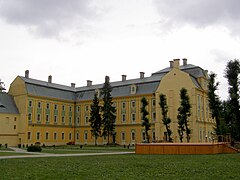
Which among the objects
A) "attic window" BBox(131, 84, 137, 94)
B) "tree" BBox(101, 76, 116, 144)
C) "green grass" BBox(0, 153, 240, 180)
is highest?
"attic window" BBox(131, 84, 137, 94)

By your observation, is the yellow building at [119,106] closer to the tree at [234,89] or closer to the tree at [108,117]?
A: the tree at [108,117]

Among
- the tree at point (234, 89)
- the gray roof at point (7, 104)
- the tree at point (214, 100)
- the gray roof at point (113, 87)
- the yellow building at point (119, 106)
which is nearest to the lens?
the tree at point (234, 89)

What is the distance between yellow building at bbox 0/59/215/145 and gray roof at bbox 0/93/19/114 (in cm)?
101

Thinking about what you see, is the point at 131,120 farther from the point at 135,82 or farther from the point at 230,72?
the point at 230,72

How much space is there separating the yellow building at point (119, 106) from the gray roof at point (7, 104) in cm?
101

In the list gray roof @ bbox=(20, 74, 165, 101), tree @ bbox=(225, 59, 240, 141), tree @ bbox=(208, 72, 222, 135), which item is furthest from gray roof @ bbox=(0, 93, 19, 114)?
tree @ bbox=(225, 59, 240, 141)

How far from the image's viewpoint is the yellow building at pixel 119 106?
2486 inches

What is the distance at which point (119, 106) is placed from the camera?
7581 cm

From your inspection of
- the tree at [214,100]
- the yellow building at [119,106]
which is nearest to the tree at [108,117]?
the yellow building at [119,106]

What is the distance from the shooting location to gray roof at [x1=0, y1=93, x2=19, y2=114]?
2628 inches

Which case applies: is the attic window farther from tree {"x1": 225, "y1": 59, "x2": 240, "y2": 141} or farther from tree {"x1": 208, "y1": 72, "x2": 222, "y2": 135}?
tree {"x1": 225, "y1": 59, "x2": 240, "y2": 141}

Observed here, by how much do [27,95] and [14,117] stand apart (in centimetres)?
543

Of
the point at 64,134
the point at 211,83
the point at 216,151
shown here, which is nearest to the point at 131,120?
the point at 64,134

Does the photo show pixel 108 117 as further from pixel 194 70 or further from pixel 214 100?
pixel 214 100
